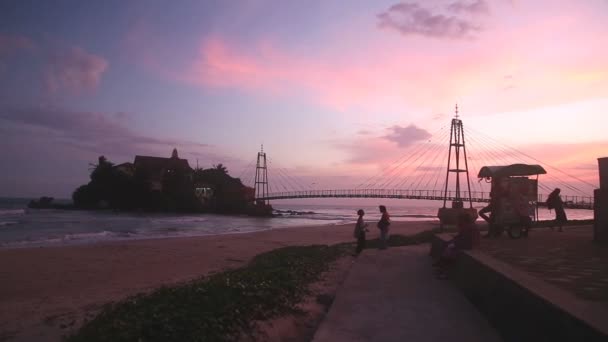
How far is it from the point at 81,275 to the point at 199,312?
8.19 metres

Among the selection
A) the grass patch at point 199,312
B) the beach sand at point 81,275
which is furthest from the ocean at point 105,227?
the grass patch at point 199,312

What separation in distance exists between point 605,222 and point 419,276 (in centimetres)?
497

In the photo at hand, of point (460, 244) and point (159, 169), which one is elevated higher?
point (159, 169)

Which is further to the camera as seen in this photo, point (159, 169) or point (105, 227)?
point (159, 169)

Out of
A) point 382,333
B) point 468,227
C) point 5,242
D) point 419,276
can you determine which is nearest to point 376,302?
point 382,333

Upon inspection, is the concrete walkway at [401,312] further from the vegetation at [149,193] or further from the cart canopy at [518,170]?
the vegetation at [149,193]

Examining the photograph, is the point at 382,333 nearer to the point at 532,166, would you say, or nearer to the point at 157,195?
the point at 532,166

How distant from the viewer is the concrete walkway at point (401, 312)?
15.2 ft

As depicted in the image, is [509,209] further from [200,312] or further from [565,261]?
[200,312]

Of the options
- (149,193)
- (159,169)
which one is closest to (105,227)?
(149,193)

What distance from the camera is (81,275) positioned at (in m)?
11.1

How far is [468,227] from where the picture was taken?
762 cm

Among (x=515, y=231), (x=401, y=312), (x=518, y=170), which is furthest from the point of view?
(x=518, y=170)

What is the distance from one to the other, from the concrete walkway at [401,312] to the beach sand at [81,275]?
3778mm
